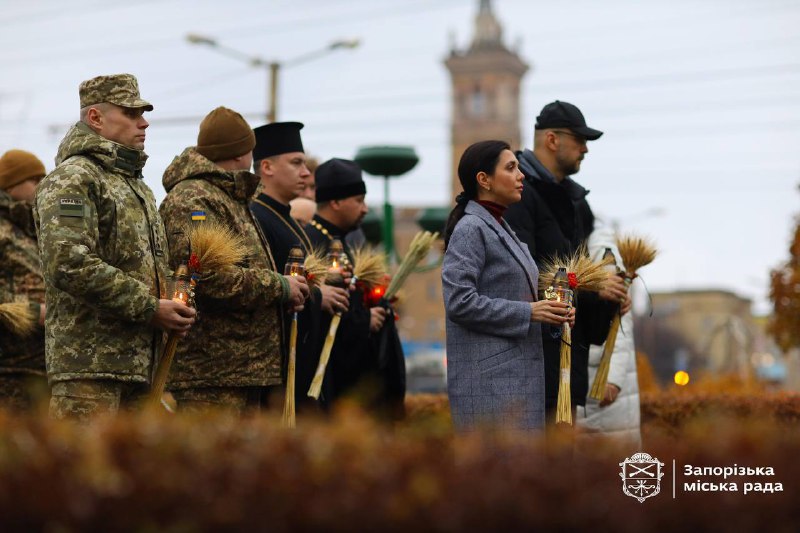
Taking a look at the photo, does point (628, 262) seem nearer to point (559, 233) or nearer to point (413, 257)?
point (559, 233)

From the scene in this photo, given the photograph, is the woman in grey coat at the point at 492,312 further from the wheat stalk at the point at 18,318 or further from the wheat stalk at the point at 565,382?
the wheat stalk at the point at 18,318

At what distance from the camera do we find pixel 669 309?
9725 cm

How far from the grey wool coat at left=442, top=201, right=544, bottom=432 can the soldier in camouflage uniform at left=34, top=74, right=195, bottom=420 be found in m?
1.32

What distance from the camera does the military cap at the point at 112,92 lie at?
6.32 meters

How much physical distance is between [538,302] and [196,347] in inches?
69.8

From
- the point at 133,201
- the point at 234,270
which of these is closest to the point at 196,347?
the point at 234,270

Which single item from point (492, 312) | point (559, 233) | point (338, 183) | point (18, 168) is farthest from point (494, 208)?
point (18, 168)

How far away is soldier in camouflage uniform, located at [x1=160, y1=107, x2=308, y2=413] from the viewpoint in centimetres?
670

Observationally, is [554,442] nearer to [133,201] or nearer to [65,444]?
[65,444]

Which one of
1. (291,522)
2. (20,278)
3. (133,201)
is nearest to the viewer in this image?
(291,522)

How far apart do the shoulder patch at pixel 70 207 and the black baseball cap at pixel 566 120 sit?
3.08m

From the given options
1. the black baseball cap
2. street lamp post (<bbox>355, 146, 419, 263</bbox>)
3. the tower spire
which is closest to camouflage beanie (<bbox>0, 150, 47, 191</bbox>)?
the black baseball cap

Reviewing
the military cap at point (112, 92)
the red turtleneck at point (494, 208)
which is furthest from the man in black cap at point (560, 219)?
the military cap at point (112, 92)

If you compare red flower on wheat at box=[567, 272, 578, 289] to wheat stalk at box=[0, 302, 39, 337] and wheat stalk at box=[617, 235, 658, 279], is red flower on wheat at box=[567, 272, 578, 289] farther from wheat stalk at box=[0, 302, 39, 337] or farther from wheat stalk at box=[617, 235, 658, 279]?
wheat stalk at box=[0, 302, 39, 337]
